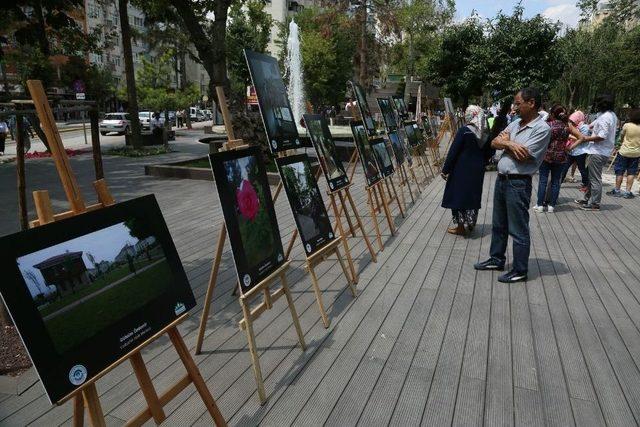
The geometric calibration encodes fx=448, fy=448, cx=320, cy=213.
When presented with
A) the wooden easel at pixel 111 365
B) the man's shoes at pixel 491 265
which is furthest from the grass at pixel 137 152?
the wooden easel at pixel 111 365

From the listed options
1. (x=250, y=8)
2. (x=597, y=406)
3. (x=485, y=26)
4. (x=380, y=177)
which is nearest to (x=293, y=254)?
(x=380, y=177)

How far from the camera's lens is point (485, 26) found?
1753 centimetres

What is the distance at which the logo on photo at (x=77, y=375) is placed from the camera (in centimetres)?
169

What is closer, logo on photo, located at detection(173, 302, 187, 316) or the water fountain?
logo on photo, located at detection(173, 302, 187, 316)

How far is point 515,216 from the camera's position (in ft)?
14.4

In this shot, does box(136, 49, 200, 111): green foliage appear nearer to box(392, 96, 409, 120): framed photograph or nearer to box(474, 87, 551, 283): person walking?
box(392, 96, 409, 120): framed photograph

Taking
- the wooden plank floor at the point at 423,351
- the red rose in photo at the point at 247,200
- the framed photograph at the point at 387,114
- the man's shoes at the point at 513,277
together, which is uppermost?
the framed photograph at the point at 387,114

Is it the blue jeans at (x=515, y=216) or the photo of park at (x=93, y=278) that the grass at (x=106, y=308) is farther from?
the blue jeans at (x=515, y=216)

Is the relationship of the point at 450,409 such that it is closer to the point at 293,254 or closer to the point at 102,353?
the point at 102,353

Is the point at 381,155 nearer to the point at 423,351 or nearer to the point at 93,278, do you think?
the point at 423,351

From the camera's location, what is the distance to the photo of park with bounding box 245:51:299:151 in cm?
390

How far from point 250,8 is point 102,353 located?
35.0 m

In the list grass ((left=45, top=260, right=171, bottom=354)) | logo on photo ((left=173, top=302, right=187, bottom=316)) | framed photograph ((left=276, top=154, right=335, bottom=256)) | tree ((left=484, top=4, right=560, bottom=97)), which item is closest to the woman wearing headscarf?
framed photograph ((left=276, top=154, right=335, bottom=256))

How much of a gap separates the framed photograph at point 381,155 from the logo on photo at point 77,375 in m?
4.84
